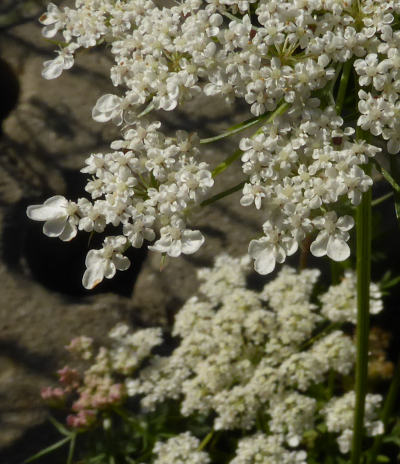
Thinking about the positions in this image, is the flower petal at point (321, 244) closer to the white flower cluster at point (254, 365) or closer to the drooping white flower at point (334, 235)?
the drooping white flower at point (334, 235)

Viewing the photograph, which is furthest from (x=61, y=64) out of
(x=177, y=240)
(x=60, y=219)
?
(x=177, y=240)

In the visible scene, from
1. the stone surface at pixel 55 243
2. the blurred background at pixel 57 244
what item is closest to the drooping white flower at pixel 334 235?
the blurred background at pixel 57 244

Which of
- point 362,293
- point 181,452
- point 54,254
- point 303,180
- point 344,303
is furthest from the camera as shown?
point 54,254

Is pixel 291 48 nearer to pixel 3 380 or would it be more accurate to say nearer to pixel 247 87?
pixel 247 87

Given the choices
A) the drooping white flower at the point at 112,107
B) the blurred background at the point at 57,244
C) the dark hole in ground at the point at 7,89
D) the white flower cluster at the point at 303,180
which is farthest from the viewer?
the dark hole in ground at the point at 7,89

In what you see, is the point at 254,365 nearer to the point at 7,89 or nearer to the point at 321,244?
the point at 321,244
